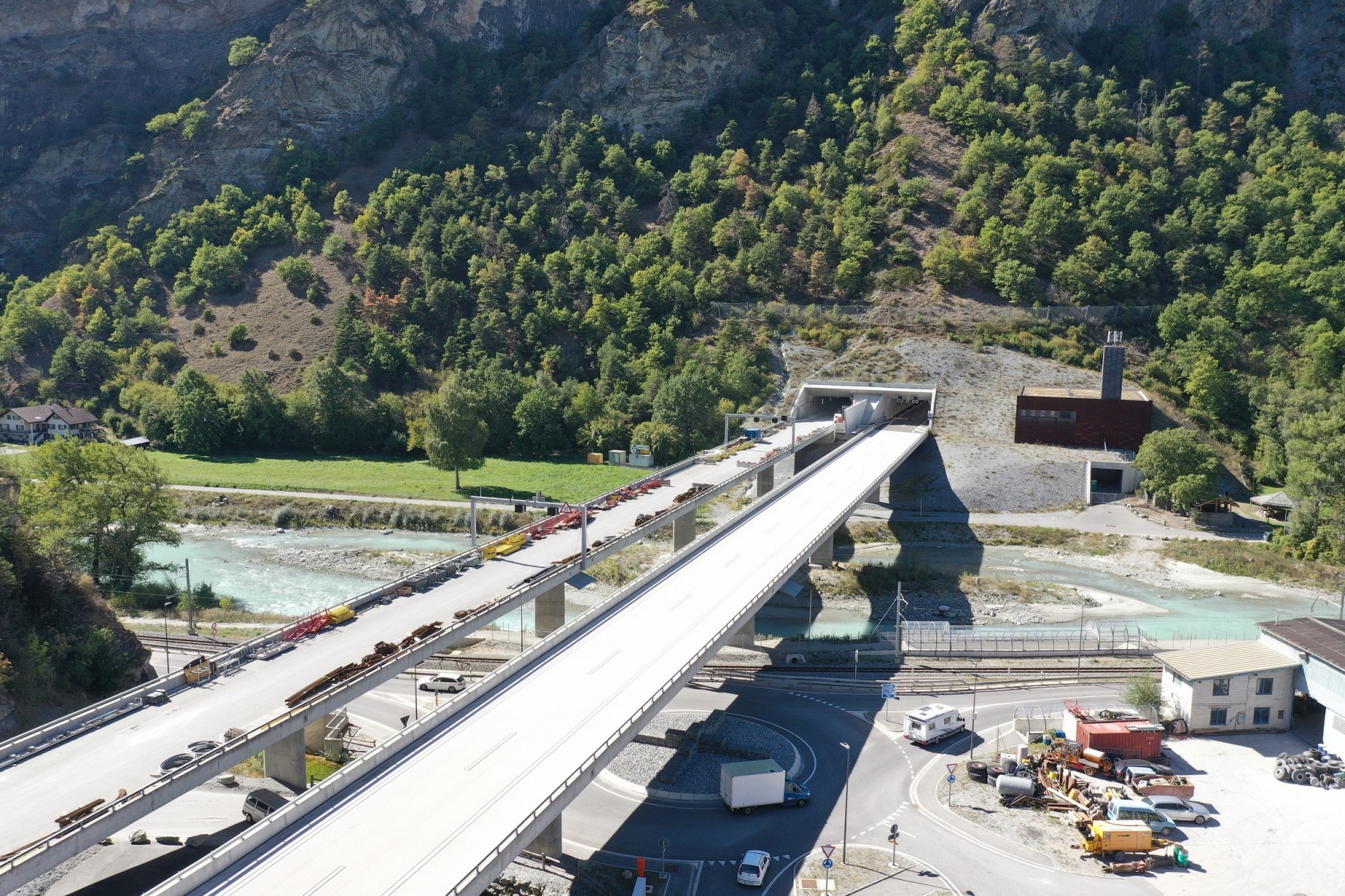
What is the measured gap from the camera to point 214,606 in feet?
170

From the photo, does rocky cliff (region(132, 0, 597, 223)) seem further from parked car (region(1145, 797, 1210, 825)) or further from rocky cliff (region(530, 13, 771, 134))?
parked car (region(1145, 797, 1210, 825))

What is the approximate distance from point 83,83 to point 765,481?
130m

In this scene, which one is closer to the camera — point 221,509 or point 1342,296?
point 221,509

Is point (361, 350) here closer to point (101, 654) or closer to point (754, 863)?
point (101, 654)

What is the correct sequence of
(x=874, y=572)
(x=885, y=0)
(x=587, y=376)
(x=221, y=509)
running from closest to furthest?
(x=874, y=572)
(x=221, y=509)
(x=587, y=376)
(x=885, y=0)

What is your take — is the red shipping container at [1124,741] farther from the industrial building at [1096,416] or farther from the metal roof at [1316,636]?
the industrial building at [1096,416]

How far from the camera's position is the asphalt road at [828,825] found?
2564 cm

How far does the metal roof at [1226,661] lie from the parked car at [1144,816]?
346 inches

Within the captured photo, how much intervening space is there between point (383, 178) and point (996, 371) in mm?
80858

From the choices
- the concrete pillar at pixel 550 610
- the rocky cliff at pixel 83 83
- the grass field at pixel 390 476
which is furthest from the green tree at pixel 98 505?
the rocky cliff at pixel 83 83

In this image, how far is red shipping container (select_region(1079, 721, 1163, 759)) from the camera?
3244 centimetres

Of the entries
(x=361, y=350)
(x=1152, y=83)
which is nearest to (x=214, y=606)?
(x=361, y=350)

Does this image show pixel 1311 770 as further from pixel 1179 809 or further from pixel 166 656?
pixel 166 656

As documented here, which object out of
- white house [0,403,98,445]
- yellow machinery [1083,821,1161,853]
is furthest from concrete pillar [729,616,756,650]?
white house [0,403,98,445]
